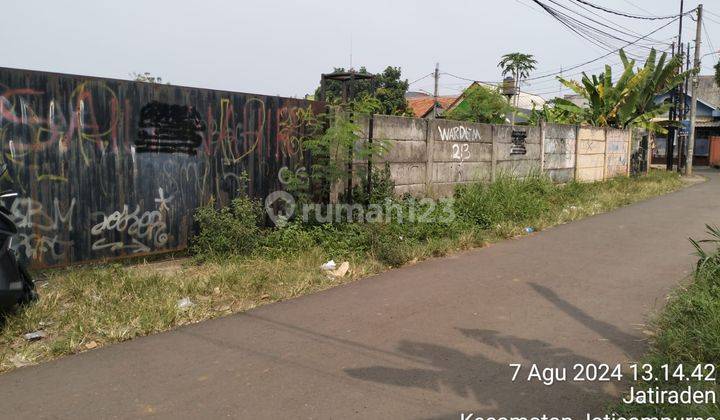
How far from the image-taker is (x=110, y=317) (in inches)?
192

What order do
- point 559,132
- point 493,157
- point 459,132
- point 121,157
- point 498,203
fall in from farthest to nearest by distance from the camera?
point 559,132, point 493,157, point 459,132, point 498,203, point 121,157

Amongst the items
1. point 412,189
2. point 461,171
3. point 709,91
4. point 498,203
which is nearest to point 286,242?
point 412,189

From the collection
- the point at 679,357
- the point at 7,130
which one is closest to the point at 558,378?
the point at 679,357

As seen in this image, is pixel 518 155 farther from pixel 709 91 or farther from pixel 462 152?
pixel 709 91

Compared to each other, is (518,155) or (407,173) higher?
(518,155)

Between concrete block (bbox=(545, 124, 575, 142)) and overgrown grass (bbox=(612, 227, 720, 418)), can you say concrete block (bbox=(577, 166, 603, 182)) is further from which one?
overgrown grass (bbox=(612, 227, 720, 418))

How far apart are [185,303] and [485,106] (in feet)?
33.7

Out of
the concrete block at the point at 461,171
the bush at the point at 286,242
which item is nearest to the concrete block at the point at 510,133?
the concrete block at the point at 461,171

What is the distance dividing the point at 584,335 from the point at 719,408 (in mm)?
1559

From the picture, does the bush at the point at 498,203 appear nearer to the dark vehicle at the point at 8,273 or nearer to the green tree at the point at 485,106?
the green tree at the point at 485,106

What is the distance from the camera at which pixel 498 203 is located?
34.2 feet

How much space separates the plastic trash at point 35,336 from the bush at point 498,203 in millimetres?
6762

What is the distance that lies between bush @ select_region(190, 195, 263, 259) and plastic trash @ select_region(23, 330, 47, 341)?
236 centimetres

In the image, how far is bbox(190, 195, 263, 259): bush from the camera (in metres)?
6.99
